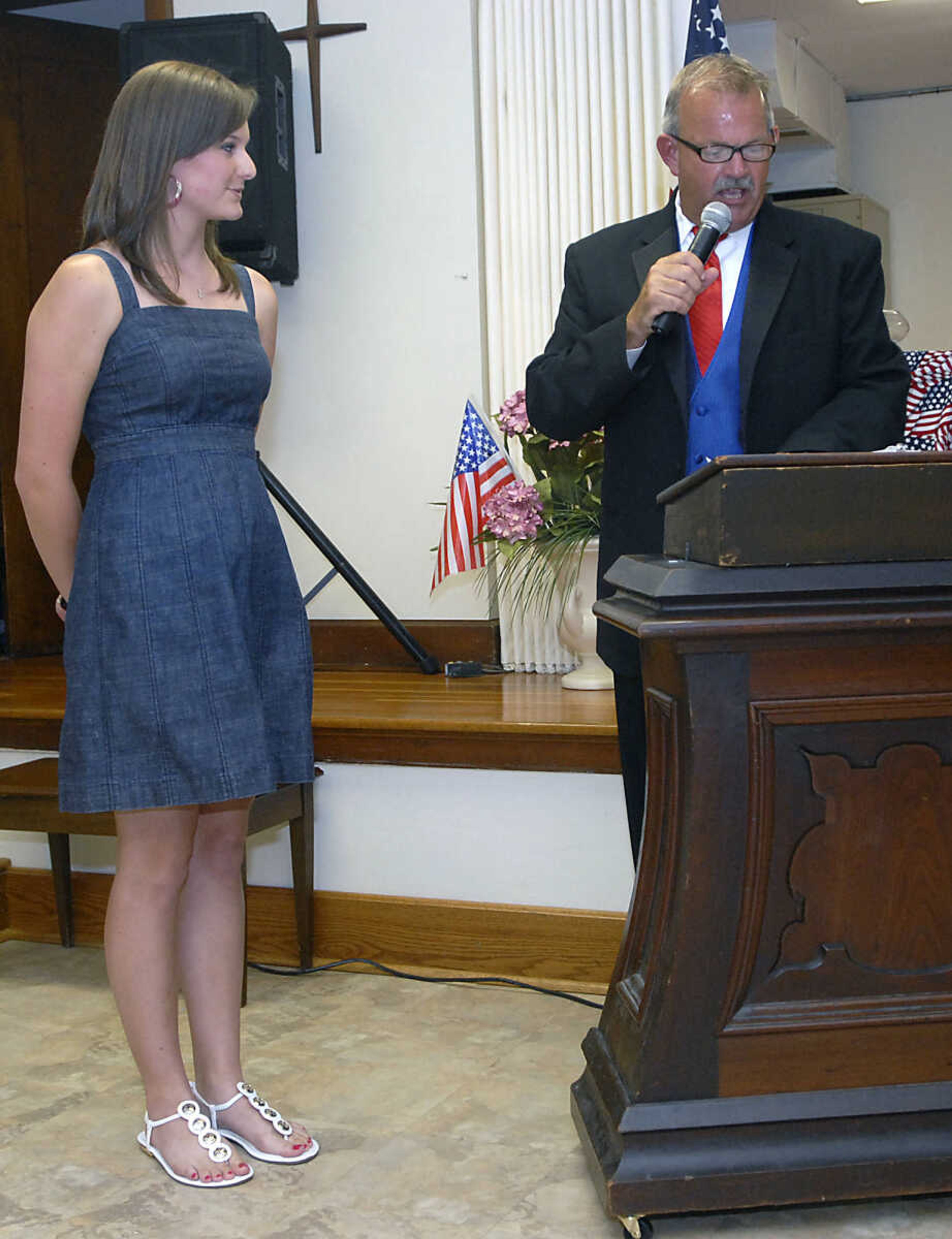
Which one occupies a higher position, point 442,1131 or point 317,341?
point 317,341

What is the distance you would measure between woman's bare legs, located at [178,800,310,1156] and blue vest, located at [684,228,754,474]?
2.78ft

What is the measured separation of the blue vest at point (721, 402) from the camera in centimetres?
207

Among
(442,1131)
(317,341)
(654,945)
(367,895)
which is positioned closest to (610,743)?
(367,895)

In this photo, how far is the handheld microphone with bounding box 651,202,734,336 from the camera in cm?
179

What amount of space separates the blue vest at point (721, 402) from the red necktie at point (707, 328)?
0.04ft

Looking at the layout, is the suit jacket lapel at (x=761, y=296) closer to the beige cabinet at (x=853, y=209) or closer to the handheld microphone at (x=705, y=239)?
the handheld microphone at (x=705, y=239)

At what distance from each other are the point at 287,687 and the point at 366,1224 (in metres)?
0.71

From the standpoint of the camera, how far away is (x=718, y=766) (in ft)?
5.37

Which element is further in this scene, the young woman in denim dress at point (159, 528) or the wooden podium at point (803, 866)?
the young woman in denim dress at point (159, 528)

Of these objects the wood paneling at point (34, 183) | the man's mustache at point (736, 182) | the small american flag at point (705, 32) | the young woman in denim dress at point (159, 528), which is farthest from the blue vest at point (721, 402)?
the wood paneling at point (34, 183)

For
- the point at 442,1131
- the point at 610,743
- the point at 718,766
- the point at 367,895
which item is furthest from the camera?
the point at 367,895

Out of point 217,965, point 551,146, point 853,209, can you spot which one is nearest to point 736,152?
point 217,965

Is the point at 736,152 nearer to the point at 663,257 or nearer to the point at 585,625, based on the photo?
the point at 663,257

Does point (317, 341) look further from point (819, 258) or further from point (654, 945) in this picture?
point (654, 945)
